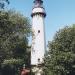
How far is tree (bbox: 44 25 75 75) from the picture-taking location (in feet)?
131

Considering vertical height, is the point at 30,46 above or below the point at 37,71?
above

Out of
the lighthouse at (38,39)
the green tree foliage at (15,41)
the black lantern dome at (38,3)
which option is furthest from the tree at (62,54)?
the black lantern dome at (38,3)

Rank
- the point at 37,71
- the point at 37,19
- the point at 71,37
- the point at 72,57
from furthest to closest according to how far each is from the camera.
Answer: the point at 37,19
the point at 37,71
the point at 71,37
the point at 72,57

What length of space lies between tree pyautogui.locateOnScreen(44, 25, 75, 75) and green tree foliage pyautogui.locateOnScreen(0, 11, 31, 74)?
433cm

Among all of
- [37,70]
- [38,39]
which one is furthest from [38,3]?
[37,70]

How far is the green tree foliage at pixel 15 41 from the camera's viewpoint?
41.8 metres

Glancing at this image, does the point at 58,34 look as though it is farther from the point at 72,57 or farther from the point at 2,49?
the point at 2,49

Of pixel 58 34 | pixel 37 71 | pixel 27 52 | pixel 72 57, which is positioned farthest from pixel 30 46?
pixel 72 57

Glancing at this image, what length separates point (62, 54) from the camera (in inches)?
1594

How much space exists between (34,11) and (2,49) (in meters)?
15.0

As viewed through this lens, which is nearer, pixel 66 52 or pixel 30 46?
pixel 66 52

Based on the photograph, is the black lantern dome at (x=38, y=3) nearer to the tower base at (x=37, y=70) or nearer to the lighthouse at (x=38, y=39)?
the lighthouse at (x=38, y=39)

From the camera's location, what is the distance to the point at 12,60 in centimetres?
4172

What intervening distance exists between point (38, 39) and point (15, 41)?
8.95m
